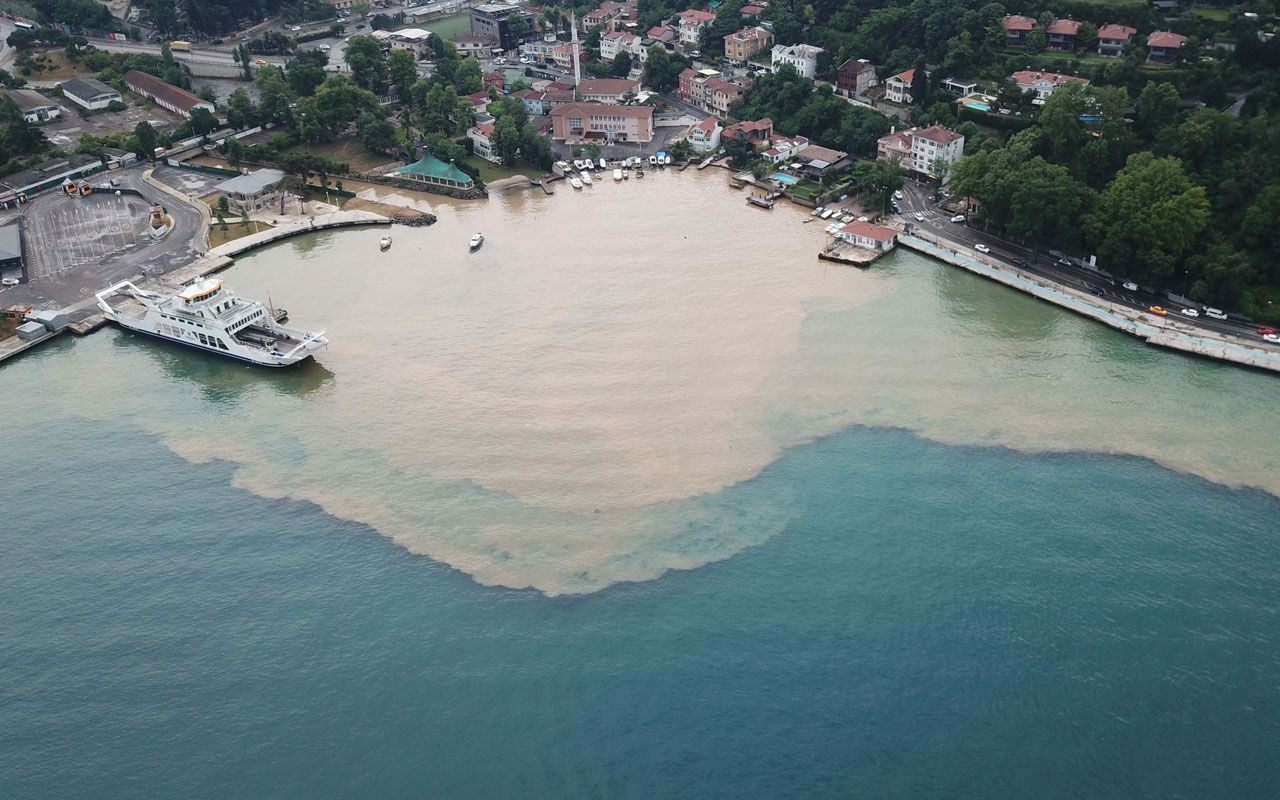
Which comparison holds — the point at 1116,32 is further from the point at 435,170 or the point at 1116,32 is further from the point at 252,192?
the point at 252,192

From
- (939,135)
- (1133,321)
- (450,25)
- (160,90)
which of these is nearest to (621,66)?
(939,135)

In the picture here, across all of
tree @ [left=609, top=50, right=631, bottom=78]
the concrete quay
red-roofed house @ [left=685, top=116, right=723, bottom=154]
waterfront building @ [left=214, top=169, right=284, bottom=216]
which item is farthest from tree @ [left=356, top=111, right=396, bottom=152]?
the concrete quay

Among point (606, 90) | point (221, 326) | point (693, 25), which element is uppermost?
point (693, 25)

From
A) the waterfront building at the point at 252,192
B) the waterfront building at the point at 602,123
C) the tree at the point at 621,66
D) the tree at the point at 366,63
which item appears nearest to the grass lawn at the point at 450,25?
the tree at the point at 366,63

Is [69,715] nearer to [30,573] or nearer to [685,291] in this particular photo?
[30,573]

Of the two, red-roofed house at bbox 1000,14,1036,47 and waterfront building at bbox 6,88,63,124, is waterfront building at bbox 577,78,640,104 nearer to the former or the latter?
red-roofed house at bbox 1000,14,1036,47

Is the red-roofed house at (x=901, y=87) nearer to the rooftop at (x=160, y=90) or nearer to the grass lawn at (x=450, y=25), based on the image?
the rooftop at (x=160, y=90)
